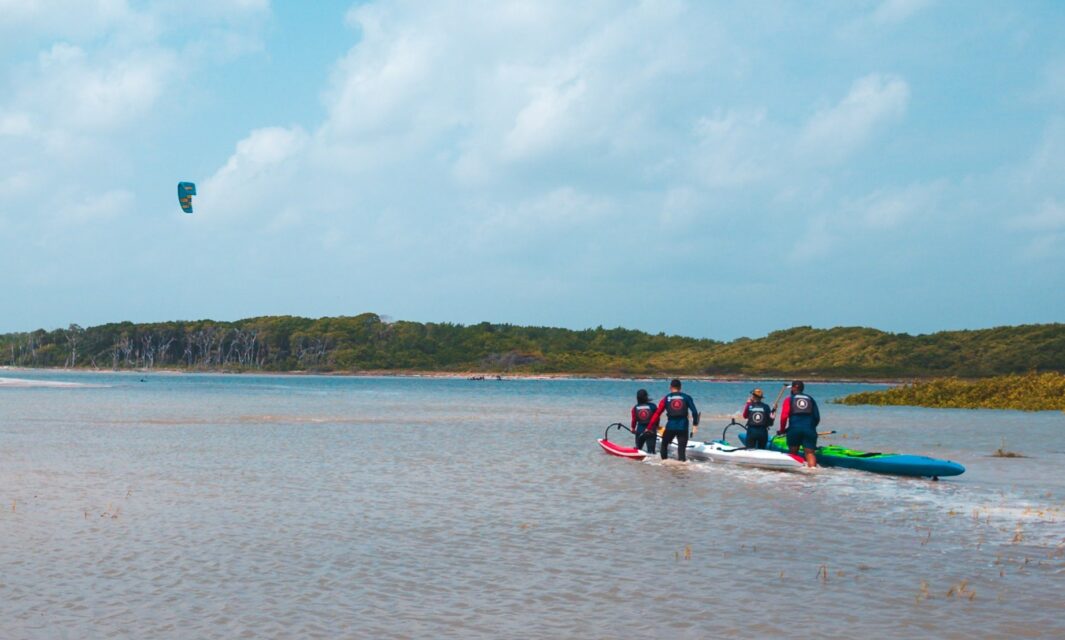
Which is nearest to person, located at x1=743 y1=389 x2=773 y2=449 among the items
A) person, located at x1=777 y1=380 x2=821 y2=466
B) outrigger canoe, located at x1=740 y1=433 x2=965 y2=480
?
outrigger canoe, located at x1=740 y1=433 x2=965 y2=480

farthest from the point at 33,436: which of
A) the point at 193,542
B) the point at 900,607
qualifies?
the point at 900,607

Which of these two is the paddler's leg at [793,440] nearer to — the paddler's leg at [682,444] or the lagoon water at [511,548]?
the lagoon water at [511,548]

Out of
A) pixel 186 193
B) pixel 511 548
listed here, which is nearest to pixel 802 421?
pixel 511 548

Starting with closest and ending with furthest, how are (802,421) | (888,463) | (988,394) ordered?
(888,463) → (802,421) → (988,394)

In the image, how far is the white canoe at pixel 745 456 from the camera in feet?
79.5

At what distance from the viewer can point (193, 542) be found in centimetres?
1413

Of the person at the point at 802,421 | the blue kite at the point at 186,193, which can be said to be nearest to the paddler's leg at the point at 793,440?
the person at the point at 802,421

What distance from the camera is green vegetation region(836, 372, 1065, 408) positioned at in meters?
63.9

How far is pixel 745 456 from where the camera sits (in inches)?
978

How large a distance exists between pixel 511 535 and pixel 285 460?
13.1 meters

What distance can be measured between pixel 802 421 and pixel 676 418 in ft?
9.85

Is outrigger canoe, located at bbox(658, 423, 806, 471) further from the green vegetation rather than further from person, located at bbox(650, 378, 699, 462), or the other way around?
the green vegetation

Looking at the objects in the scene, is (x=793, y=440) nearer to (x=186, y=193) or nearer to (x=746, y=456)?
(x=746, y=456)

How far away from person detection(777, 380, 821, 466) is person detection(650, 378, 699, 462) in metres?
2.24
